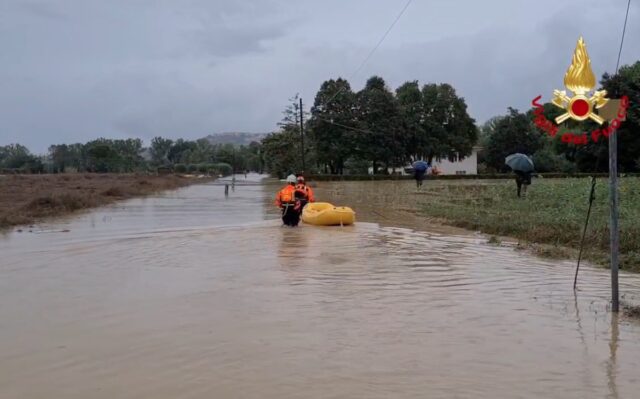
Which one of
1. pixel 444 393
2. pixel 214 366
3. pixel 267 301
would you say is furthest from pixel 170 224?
pixel 444 393

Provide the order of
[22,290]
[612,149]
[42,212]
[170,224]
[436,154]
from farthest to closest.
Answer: [436,154] < [42,212] < [170,224] < [22,290] < [612,149]

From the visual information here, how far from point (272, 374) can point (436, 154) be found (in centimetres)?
6604

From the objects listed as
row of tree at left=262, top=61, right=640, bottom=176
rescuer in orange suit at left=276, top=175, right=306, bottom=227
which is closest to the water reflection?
rescuer in orange suit at left=276, top=175, right=306, bottom=227

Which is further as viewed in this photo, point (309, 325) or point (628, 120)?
point (628, 120)

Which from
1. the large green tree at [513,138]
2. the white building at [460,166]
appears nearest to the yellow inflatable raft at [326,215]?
the large green tree at [513,138]

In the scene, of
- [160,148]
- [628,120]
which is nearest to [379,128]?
[628,120]

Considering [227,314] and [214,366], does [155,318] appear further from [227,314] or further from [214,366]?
[214,366]

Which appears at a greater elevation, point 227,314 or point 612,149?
point 612,149

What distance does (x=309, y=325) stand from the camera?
23.1 ft

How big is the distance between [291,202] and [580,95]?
11497mm

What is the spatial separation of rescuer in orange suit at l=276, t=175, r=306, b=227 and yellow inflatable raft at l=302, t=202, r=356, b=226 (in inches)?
16.2

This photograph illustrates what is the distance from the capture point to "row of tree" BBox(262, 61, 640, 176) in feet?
210

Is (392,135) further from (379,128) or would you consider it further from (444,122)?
(444,122)

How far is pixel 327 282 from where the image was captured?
962 centimetres
